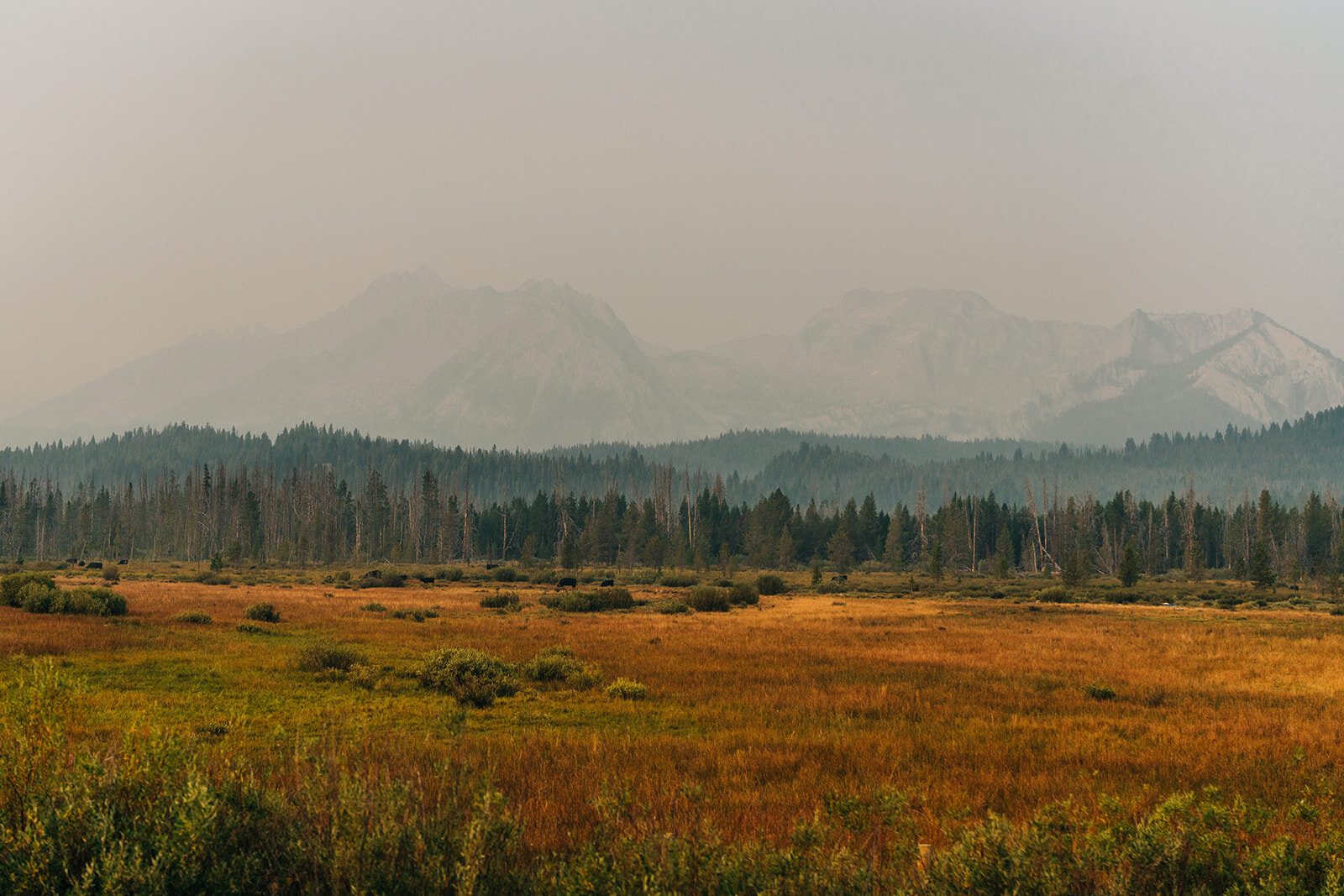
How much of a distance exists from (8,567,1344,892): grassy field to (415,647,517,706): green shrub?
1.83 feet

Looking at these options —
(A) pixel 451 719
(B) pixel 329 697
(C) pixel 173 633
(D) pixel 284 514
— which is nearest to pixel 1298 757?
(A) pixel 451 719

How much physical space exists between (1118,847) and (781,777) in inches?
209

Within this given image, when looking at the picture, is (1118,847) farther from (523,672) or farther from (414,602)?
(414,602)

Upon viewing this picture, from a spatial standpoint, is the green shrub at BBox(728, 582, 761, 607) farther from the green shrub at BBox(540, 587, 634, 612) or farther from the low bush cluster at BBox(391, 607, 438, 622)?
the low bush cluster at BBox(391, 607, 438, 622)

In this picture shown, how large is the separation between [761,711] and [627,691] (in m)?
3.67

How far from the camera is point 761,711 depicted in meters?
18.6

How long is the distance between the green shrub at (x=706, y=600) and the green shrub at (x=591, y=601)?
13.6 ft

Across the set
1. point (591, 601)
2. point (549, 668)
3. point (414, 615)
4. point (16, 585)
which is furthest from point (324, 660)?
point (591, 601)

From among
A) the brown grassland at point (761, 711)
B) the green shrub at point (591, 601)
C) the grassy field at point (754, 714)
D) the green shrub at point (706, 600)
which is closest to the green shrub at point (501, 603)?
the green shrub at point (591, 601)

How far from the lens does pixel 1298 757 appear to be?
41.5 ft

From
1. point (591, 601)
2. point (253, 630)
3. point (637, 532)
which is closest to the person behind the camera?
point (253, 630)

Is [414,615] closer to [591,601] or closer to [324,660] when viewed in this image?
[591,601]

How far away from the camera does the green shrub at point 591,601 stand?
51.5 meters

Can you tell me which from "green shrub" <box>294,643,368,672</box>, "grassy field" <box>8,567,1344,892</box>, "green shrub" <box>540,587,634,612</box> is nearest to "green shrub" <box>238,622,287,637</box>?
"grassy field" <box>8,567,1344,892</box>
